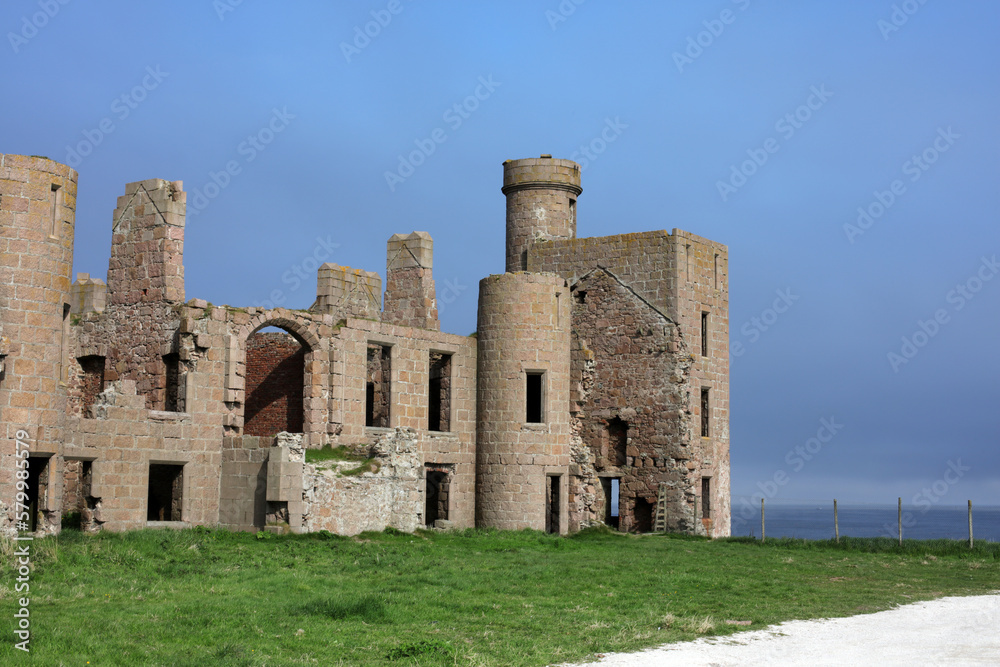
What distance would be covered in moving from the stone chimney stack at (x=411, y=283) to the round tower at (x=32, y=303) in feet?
39.6

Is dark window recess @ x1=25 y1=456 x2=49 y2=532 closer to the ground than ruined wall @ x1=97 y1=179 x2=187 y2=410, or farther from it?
closer to the ground

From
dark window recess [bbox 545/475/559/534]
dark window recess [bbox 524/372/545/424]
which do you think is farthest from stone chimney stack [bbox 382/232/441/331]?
dark window recess [bbox 545/475/559/534]

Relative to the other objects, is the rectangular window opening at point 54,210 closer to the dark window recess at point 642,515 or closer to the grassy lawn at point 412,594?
the grassy lawn at point 412,594

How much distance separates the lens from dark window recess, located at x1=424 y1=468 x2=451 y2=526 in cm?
2909

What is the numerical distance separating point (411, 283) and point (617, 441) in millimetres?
7381

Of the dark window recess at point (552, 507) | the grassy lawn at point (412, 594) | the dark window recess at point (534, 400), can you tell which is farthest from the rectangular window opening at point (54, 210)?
the dark window recess at point (552, 507)

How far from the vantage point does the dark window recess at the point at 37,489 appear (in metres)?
20.2

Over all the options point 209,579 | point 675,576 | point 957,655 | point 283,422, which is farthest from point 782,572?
point 283,422

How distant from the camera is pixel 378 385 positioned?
3052 cm

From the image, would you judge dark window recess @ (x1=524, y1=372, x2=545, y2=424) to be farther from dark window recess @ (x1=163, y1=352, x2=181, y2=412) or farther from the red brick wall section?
dark window recess @ (x1=163, y1=352, x2=181, y2=412)

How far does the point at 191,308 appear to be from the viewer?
24734 mm

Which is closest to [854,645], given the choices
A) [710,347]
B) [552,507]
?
[552,507]

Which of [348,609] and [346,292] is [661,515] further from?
[348,609]

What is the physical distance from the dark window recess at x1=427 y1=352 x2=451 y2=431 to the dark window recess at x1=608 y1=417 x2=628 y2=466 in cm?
472
